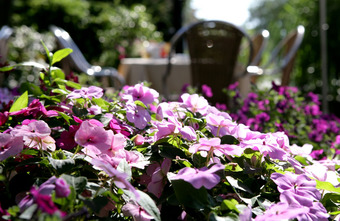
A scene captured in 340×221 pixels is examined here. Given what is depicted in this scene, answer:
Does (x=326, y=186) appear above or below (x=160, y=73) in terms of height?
above

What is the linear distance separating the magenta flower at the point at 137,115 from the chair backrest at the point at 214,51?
2.04m

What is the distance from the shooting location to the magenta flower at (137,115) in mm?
900

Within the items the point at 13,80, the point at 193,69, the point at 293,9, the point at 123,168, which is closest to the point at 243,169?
the point at 123,168

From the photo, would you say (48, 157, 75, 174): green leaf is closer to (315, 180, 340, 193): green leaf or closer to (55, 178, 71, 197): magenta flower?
(55, 178, 71, 197): magenta flower

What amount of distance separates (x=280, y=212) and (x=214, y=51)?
98.5 inches

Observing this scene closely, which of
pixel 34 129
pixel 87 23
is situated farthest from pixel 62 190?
pixel 87 23

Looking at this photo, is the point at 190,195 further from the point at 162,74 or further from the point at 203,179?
the point at 162,74

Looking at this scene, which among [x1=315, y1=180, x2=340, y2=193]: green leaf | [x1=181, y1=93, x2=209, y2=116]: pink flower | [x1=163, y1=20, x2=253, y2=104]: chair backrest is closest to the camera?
[x1=315, y1=180, x2=340, y2=193]: green leaf

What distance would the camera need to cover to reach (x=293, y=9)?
7281mm

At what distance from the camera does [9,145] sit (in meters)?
0.73

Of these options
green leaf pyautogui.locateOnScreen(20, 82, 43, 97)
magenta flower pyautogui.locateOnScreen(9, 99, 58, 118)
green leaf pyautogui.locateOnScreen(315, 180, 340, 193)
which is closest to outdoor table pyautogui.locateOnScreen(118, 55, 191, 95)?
green leaf pyautogui.locateOnScreen(20, 82, 43, 97)

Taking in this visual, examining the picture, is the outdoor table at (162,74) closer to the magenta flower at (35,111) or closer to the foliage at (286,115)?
the foliage at (286,115)

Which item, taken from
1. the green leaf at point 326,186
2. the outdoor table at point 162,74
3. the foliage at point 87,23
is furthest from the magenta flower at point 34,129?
the foliage at point 87,23

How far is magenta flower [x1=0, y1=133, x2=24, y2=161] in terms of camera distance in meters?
0.71
